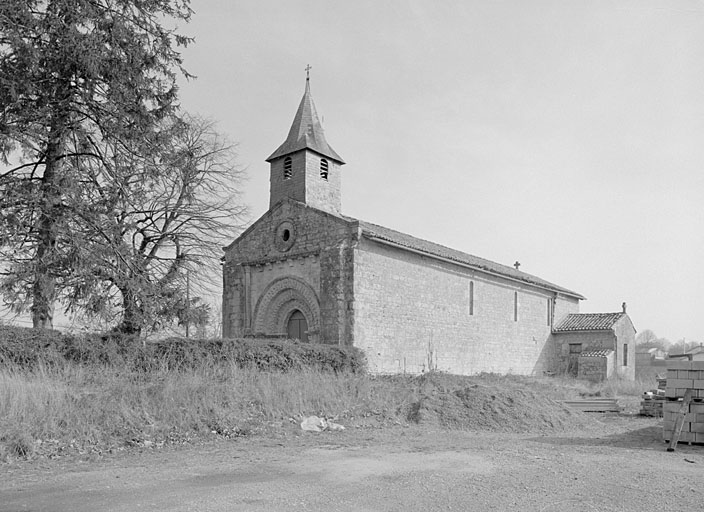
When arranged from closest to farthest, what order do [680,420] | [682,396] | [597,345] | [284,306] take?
[680,420] < [682,396] < [284,306] < [597,345]

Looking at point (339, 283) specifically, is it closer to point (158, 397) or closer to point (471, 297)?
point (471, 297)

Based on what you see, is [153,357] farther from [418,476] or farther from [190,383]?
[418,476]

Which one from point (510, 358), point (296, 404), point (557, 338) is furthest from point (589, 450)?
point (557, 338)

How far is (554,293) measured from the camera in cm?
3484

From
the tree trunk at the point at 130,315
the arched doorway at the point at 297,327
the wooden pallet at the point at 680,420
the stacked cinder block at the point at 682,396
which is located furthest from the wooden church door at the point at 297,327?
the wooden pallet at the point at 680,420

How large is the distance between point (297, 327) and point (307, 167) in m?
6.23

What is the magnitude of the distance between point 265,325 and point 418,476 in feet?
55.1

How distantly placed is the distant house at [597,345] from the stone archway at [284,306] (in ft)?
56.0

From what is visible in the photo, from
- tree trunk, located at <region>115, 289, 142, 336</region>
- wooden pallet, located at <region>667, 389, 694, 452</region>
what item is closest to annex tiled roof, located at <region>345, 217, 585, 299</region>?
tree trunk, located at <region>115, 289, 142, 336</region>

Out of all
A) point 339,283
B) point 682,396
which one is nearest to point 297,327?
point 339,283

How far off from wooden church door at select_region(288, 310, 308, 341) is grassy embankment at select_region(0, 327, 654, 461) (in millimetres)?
5471

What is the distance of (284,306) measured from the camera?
23.6 meters

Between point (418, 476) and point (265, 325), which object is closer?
point (418, 476)

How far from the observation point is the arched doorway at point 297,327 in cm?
2281
